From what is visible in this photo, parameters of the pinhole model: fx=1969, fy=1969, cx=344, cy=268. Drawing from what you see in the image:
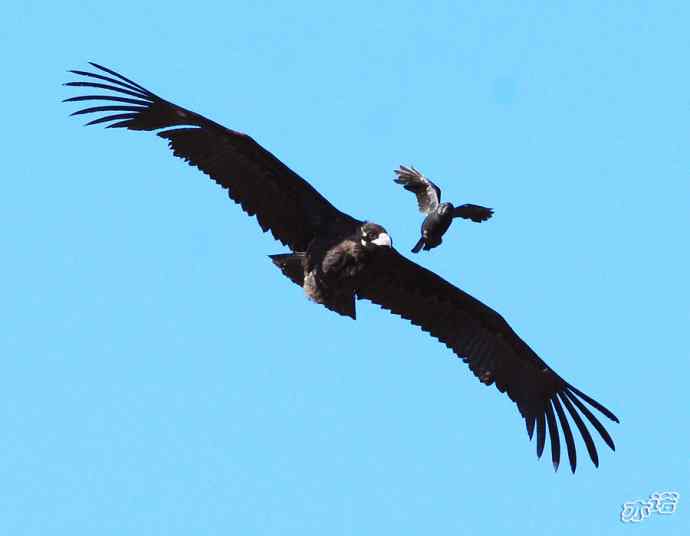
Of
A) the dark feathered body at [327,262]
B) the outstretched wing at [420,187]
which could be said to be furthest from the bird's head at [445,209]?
the dark feathered body at [327,262]

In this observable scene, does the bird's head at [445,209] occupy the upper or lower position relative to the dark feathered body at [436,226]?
upper

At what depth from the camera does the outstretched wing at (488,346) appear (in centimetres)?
2428

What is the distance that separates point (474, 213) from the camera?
23484 mm

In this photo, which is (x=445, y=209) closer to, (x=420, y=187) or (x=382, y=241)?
(x=382, y=241)

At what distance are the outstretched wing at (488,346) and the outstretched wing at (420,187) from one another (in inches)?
32.6

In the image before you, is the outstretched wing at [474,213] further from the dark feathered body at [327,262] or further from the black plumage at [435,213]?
the dark feathered body at [327,262]

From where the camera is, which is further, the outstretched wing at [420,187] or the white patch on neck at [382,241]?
the outstretched wing at [420,187]

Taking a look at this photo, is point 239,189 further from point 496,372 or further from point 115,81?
point 496,372

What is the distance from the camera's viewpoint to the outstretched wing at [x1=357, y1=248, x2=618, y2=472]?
2428cm

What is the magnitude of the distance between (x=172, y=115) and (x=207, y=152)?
0.64m

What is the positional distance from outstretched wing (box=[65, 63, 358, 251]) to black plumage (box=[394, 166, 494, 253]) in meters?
0.90

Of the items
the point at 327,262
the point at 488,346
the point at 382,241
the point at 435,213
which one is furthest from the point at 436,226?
Result: the point at 488,346

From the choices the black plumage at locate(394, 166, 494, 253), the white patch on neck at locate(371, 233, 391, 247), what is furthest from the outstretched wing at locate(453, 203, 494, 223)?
the white patch on neck at locate(371, 233, 391, 247)

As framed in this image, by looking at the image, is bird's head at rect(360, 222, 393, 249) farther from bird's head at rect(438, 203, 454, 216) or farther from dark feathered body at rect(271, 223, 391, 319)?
bird's head at rect(438, 203, 454, 216)
